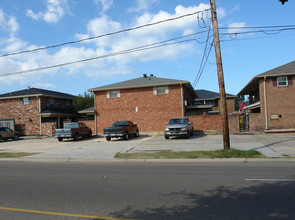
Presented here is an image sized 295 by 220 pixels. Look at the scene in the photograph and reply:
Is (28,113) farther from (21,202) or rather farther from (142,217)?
(142,217)

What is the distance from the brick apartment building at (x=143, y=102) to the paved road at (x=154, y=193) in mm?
16162

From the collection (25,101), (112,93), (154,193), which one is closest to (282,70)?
(112,93)

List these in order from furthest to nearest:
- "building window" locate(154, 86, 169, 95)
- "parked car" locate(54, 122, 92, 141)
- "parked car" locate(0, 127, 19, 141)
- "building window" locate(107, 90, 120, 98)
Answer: "building window" locate(107, 90, 120, 98) → "parked car" locate(0, 127, 19, 141) → "building window" locate(154, 86, 169, 95) → "parked car" locate(54, 122, 92, 141)

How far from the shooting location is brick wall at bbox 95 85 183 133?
24.8m

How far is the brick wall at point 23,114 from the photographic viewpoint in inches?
1213

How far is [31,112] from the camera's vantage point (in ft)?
102

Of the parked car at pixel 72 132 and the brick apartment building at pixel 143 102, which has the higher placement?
the brick apartment building at pixel 143 102

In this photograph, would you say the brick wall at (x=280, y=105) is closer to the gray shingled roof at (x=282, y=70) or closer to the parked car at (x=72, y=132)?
the gray shingled roof at (x=282, y=70)

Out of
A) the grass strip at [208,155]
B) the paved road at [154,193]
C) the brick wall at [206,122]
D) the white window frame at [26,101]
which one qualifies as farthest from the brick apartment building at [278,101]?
the white window frame at [26,101]

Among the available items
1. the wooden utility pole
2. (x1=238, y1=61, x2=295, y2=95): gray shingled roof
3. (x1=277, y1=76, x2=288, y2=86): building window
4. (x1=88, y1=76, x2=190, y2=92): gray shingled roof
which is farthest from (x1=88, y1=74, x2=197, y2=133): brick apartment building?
the wooden utility pole

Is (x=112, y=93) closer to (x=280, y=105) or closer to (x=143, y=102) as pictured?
(x=143, y=102)

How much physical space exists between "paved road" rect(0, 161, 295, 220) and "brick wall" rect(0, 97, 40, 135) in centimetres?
2391

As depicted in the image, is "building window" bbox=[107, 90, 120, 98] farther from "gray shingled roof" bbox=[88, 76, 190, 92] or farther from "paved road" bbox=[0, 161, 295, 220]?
"paved road" bbox=[0, 161, 295, 220]

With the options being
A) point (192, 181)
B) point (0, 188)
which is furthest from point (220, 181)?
point (0, 188)
